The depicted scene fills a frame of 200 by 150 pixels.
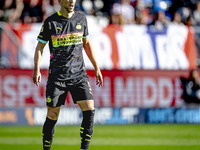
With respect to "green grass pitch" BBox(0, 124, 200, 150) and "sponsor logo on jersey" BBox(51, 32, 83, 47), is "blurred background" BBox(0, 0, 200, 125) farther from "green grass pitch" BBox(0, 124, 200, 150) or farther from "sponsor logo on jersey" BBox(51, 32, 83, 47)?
"sponsor logo on jersey" BBox(51, 32, 83, 47)

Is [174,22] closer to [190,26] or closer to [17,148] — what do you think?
[190,26]

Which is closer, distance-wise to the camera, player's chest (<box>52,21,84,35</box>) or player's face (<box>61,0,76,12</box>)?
player's face (<box>61,0,76,12</box>)

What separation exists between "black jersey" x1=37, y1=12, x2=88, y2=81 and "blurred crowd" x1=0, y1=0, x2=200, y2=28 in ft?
23.5

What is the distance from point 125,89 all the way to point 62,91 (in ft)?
23.5

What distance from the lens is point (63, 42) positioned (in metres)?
4.94

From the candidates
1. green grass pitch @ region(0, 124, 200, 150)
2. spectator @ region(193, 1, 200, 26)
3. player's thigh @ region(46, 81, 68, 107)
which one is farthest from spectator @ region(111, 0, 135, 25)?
player's thigh @ region(46, 81, 68, 107)

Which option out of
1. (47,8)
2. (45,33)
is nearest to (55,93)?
(45,33)

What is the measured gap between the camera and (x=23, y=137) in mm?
8602

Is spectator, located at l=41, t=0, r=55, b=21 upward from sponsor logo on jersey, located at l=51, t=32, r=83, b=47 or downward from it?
upward

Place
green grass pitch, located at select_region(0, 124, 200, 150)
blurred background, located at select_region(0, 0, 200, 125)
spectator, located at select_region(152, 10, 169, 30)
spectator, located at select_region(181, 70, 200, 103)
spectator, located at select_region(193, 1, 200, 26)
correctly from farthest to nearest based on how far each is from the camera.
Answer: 1. spectator, located at select_region(193, 1, 200, 26)
2. spectator, located at select_region(152, 10, 169, 30)
3. spectator, located at select_region(181, 70, 200, 103)
4. blurred background, located at select_region(0, 0, 200, 125)
5. green grass pitch, located at select_region(0, 124, 200, 150)

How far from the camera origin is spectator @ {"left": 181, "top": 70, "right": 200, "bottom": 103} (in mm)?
12242

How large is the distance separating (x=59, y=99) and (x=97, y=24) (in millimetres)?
7678

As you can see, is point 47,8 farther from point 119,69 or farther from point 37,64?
point 37,64

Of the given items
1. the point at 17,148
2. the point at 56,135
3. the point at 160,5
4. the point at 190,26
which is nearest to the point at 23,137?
the point at 56,135
